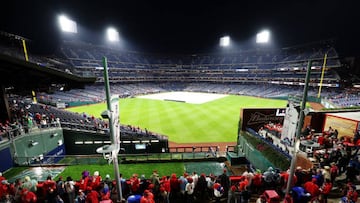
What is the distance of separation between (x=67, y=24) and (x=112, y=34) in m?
18.3

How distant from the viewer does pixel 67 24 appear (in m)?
53.9

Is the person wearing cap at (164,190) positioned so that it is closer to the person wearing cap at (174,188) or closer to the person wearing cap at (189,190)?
the person wearing cap at (174,188)

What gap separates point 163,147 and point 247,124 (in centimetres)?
779

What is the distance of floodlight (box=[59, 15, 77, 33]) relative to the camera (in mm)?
51634

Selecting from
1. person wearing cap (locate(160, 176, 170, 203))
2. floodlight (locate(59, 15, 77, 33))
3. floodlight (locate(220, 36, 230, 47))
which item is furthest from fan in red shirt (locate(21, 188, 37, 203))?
floodlight (locate(220, 36, 230, 47))

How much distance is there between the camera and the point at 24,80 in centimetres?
1232

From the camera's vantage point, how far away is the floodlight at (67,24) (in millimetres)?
51634

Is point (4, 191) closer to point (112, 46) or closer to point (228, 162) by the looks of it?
point (228, 162)

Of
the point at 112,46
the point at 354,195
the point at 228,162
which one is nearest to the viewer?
the point at 354,195

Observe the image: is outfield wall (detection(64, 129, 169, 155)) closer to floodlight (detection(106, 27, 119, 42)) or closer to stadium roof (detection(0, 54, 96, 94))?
stadium roof (detection(0, 54, 96, 94))

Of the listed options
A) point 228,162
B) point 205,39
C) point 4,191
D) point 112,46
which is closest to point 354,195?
point 228,162

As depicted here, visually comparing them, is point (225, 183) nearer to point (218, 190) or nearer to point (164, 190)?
point (218, 190)

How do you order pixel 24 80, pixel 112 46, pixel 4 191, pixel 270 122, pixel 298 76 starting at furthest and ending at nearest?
1. pixel 112 46
2. pixel 298 76
3. pixel 270 122
4. pixel 24 80
5. pixel 4 191

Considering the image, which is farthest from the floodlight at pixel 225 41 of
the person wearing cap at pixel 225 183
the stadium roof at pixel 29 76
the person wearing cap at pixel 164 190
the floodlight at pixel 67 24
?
the person wearing cap at pixel 164 190
